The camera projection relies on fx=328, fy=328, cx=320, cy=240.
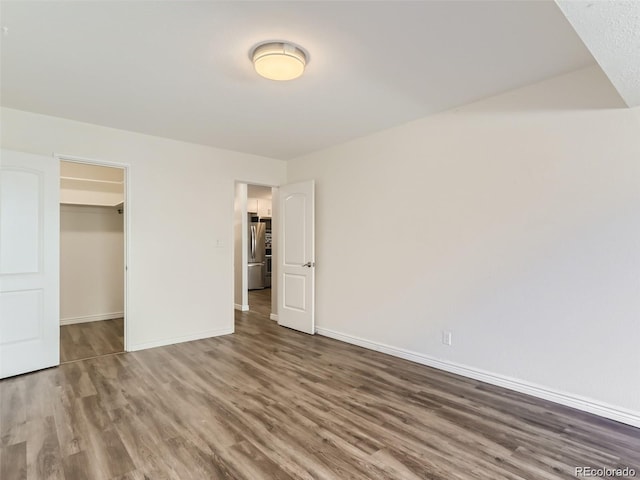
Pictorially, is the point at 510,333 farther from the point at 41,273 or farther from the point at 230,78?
the point at 41,273

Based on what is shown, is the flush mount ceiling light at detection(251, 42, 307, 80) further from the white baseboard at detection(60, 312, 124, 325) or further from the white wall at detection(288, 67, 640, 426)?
the white baseboard at detection(60, 312, 124, 325)

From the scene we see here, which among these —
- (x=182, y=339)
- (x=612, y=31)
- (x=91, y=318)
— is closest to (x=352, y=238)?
(x=182, y=339)

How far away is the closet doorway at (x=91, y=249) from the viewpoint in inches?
198

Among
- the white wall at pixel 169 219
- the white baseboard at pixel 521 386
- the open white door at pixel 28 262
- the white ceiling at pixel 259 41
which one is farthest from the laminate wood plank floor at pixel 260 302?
the white ceiling at pixel 259 41

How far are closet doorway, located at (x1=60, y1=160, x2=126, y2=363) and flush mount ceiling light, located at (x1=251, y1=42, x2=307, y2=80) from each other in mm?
3679

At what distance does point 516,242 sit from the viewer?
280 centimetres

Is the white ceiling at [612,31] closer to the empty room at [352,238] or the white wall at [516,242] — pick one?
the empty room at [352,238]

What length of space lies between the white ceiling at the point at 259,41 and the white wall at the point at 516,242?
1.16ft

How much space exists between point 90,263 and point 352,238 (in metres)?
4.22

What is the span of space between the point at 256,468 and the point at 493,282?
238 centimetres

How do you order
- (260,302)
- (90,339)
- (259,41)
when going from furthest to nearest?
Result: (260,302) < (90,339) < (259,41)

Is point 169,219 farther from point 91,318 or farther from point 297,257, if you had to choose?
point 91,318

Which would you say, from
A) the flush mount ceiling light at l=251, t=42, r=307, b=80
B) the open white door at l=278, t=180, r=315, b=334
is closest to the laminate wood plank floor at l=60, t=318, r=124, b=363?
the open white door at l=278, t=180, r=315, b=334

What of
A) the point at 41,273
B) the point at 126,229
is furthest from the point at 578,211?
the point at 41,273
